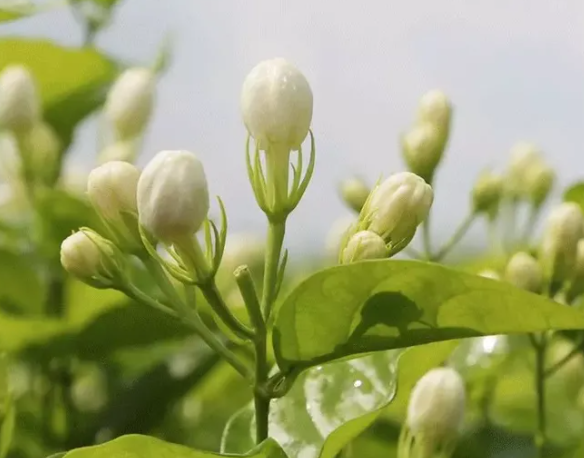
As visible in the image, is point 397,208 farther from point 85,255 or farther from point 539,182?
point 539,182

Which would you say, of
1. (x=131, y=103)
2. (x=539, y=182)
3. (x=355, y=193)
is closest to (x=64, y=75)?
(x=131, y=103)

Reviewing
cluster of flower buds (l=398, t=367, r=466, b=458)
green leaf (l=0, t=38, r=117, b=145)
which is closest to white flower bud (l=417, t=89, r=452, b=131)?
cluster of flower buds (l=398, t=367, r=466, b=458)

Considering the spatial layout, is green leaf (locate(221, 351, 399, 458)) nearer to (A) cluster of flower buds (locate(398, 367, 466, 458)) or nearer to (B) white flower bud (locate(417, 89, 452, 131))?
(A) cluster of flower buds (locate(398, 367, 466, 458))

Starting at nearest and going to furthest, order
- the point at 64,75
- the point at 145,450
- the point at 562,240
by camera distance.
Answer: the point at 145,450, the point at 562,240, the point at 64,75

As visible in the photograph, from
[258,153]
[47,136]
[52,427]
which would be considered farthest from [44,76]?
[258,153]

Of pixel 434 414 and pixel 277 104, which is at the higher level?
pixel 277 104

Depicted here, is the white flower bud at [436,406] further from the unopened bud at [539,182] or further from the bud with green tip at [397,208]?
the unopened bud at [539,182]

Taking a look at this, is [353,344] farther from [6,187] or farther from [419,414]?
[6,187]
